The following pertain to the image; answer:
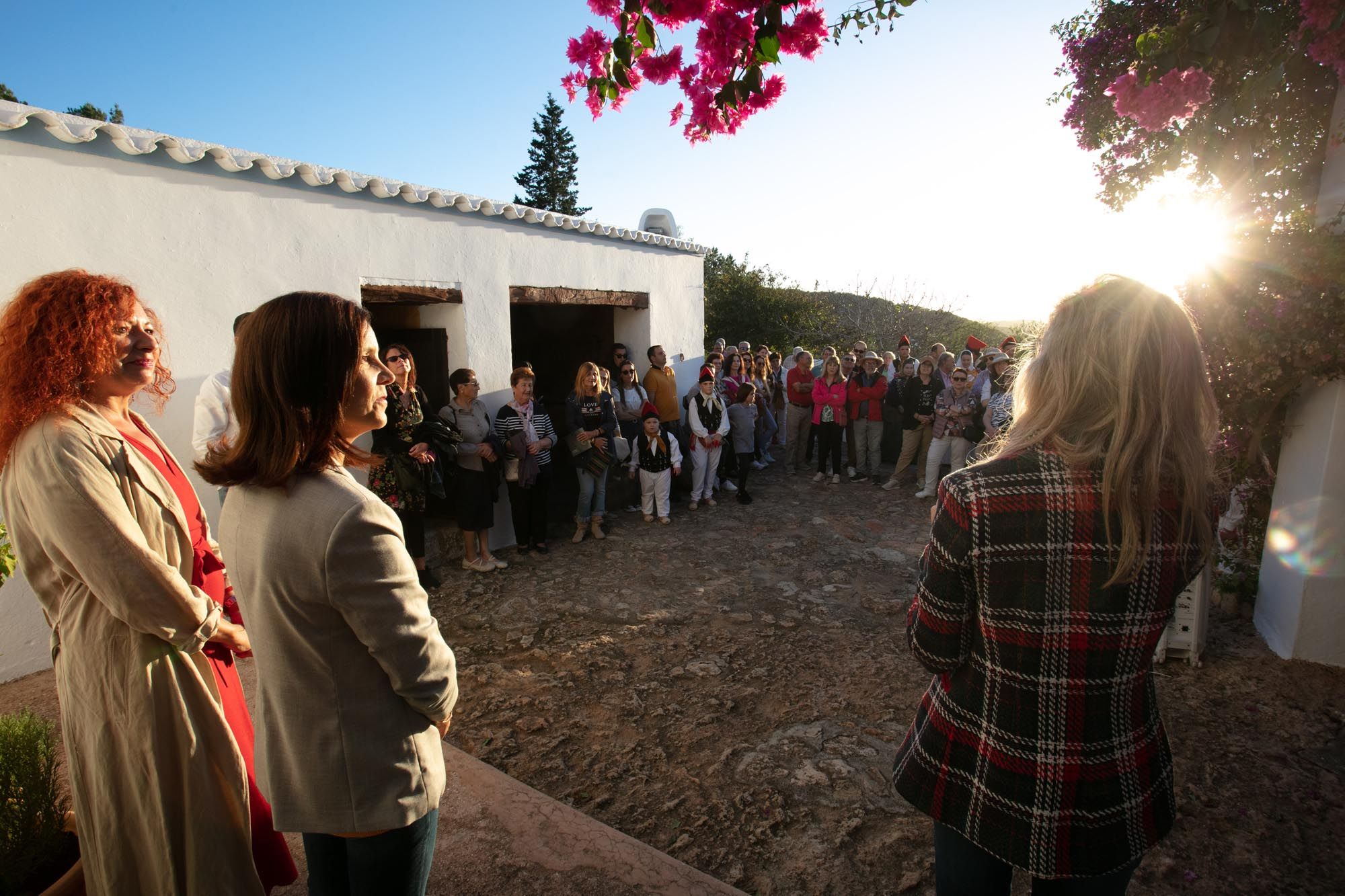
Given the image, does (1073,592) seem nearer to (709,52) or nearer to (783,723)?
(709,52)

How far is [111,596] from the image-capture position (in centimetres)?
157

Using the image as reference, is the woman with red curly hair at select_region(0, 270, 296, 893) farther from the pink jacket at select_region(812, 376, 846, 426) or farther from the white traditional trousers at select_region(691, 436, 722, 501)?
the pink jacket at select_region(812, 376, 846, 426)

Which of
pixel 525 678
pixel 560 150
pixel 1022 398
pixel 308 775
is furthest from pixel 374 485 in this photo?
pixel 560 150

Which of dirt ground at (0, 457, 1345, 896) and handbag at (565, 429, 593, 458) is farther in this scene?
handbag at (565, 429, 593, 458)

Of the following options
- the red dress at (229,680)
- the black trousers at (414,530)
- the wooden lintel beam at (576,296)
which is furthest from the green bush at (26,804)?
the wooden lintel beam at (576,296)

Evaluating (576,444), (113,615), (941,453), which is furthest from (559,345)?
(113,615)

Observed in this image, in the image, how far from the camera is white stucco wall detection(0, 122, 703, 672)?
3.83m

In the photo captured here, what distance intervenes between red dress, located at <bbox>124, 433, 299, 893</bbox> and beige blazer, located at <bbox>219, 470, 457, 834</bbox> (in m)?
0.61

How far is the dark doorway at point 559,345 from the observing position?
364 inches

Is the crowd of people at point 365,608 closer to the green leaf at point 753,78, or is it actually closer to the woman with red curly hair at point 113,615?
the woman with red curly hair at point 113,615

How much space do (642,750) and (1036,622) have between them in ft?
8.14

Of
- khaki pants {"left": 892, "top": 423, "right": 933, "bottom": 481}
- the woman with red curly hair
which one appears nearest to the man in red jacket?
khaki pants {"left": 892, "top": 423, "right": 933, "bottom": 481}

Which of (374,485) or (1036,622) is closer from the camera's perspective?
(1036,622)

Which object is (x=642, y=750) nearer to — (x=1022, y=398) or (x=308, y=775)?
(x=308, y=775)
